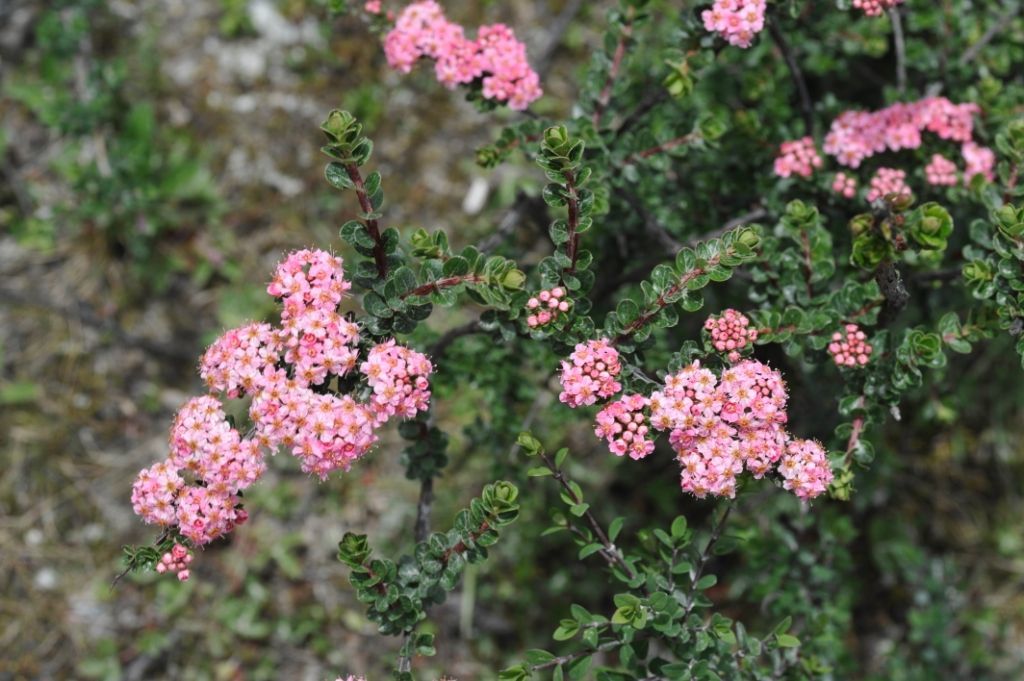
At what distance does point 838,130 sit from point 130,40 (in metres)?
3.44

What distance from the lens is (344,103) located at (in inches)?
172

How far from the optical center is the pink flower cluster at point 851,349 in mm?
2244

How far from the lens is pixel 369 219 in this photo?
1991mm

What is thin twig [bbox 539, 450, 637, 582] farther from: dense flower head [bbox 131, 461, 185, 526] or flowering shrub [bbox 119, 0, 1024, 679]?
dense flower head [bbox 131, 461, 185, 526]

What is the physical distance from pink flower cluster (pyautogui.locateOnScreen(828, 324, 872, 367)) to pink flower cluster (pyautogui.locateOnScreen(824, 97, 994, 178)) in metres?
0.67

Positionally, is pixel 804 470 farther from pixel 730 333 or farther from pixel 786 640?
pixel 786 640

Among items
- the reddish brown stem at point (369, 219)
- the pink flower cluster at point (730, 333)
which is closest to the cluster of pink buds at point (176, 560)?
the reddish brown stem at point (369, 219)

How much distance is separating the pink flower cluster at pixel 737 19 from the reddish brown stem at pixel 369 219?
3.23ft

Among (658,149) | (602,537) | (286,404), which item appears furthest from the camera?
(658,149)

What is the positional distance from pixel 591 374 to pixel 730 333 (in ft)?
1.12

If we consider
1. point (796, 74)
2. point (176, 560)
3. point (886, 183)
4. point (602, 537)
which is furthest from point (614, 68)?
point (176, 560)

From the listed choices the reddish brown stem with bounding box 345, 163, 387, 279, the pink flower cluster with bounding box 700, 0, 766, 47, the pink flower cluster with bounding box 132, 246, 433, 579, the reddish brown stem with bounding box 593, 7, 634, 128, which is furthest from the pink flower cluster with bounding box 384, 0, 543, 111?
the pink flower cluster with bounding box 132, 246, 433, 579

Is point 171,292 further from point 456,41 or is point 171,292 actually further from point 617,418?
point 617,418

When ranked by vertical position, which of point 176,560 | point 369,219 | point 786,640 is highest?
point 369,219
